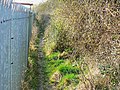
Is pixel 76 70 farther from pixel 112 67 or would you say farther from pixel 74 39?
pixel 112 67

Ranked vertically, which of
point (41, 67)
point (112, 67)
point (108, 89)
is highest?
point (112, 67)

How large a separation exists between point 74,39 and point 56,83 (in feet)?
4.35

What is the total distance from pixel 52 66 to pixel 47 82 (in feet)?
5.73

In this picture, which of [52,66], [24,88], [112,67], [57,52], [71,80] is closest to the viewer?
[112,67]

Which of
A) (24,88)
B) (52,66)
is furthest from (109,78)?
(52,66)

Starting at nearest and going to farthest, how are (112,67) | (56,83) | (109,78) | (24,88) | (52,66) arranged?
(112,67) < (109,78) < (24,88) < (56,83) < (52,66)

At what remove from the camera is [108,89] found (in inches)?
272

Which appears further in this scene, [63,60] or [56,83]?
[63,60]

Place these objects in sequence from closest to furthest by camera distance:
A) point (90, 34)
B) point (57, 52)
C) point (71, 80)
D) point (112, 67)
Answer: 1. point (112, 67)
2. point (90, 34)
3. point (71, 80)
4. point (57, 52)

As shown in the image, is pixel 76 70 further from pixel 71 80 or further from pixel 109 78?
pixel 109 78

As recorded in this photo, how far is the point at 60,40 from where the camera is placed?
14.5 meters

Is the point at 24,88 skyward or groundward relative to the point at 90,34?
groundward

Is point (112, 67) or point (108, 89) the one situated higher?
point (112, 67)

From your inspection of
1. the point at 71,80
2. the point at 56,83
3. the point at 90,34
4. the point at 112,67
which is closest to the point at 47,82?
the point at 56,83
